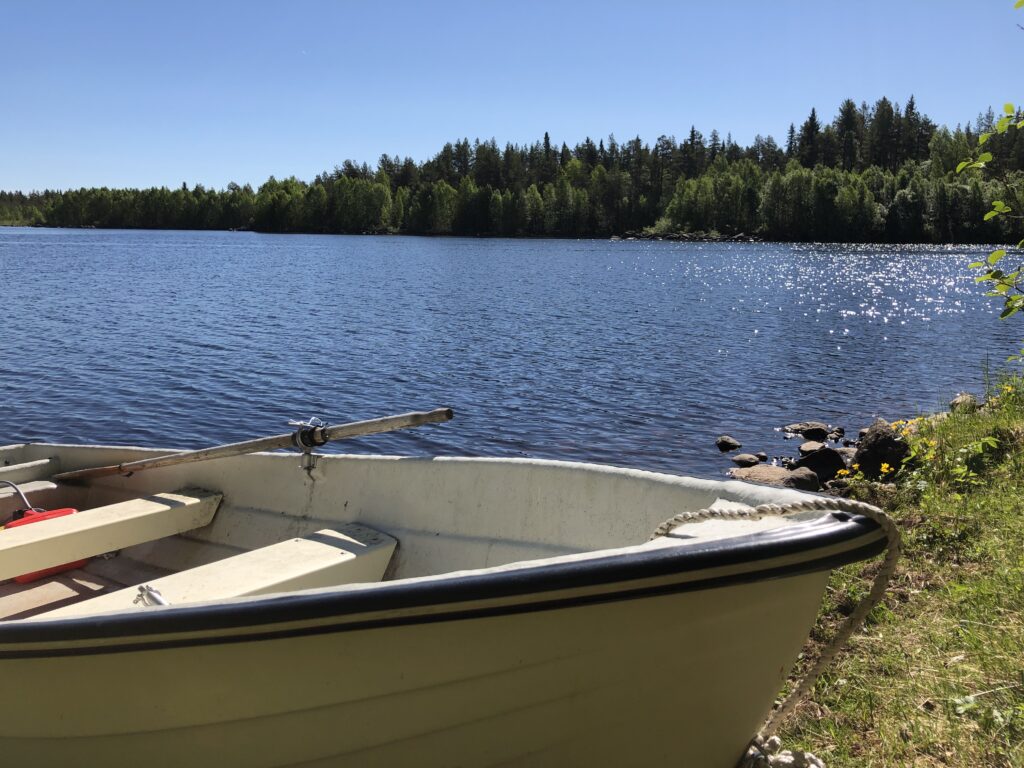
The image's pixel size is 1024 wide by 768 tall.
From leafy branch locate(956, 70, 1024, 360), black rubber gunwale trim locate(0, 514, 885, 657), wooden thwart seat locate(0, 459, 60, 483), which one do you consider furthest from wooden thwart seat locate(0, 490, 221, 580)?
leafy branch locate(956, 70, 1024, 360)

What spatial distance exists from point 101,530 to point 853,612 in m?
4.70

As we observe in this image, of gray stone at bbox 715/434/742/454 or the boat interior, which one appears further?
gray stone at bbox 715/434/742/454

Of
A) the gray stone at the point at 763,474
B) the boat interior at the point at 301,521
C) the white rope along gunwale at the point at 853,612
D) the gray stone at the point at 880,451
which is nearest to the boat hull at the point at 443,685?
the white rope along gunwale at the point at 853,612

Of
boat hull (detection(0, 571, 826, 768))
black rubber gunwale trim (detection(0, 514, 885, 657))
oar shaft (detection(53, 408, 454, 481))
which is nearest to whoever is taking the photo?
black rubber gunwale trim (detection(0, 514, 885, 657))

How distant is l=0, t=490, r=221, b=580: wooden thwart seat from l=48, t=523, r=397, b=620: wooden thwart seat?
2.83 ft

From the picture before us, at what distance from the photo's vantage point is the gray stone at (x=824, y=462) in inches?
520

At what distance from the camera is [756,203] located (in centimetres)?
12469

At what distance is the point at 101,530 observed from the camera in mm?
5402

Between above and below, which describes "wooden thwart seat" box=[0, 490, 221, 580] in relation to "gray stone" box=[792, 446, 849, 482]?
above

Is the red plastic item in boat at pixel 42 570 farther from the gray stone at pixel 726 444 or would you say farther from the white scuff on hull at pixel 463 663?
the gray stone at pixel 726 444

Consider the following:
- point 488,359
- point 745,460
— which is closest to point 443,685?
point 745,460

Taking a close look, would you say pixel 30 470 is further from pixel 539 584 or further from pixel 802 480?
pixel 802 480

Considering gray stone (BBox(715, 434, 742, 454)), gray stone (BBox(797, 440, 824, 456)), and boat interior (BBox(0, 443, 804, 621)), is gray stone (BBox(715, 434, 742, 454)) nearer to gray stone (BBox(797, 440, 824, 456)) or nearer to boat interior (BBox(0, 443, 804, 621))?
gray stone (BBox(797, 440, 824, 456))

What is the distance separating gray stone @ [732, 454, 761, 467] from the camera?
13.6 m
